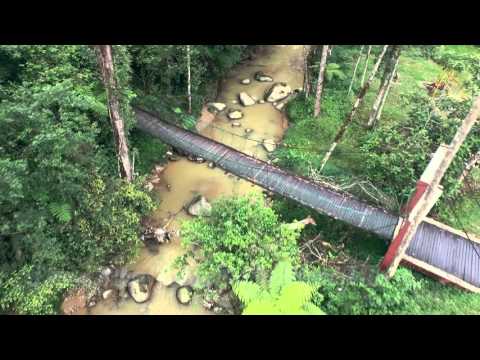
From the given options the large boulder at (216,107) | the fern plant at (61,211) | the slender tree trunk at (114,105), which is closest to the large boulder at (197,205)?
the slender tree trunk at (114,105)

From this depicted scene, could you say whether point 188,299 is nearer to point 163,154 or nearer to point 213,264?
point 213,264

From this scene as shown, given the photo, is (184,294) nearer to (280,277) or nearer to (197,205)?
(197,205)

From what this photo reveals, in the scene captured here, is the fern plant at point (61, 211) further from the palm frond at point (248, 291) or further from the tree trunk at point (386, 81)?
the tree trunk at point (386, 81)

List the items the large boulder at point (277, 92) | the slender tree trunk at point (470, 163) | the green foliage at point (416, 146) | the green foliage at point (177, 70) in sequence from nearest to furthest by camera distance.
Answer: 1. the slender tree trunk at point (470, 163)
2. the green foliage at point (416, 146)
3. the green foliage at point (177, 70)
4. the large boulder at point (277, 92)

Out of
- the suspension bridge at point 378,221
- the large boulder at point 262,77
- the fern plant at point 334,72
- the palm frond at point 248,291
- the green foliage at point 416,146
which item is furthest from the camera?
the large boulder at point 262,77


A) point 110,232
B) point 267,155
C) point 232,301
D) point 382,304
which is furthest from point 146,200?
point 382,304

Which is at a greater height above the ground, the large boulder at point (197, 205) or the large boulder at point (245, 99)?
the large boulder at point (245, 99)
